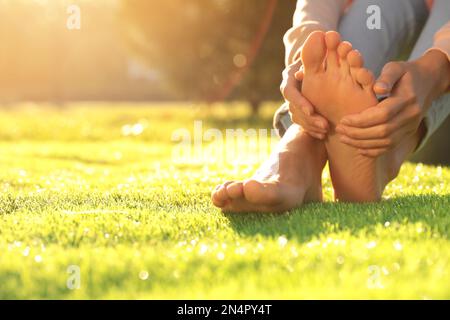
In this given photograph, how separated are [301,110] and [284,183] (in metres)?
0.27

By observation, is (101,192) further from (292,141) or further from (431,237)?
(431,237)

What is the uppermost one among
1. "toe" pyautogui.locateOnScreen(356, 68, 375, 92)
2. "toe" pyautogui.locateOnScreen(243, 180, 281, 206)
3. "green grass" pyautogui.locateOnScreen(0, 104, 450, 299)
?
"toe" pyautogui.locateOnScreen(356, 68, 375, 92)

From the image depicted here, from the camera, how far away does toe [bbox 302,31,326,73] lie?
230 cm

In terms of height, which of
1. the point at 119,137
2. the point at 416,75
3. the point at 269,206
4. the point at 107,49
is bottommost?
the point at 269,206

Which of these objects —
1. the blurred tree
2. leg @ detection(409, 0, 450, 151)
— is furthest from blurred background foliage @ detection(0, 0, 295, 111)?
leg @ detection(409, 0, 450, 151)

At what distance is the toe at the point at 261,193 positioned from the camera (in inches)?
90.3

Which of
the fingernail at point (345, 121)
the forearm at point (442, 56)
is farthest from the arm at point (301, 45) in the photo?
the forearm at point (442, 56)

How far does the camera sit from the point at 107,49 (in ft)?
136

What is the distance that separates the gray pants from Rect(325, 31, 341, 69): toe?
61 centimetres

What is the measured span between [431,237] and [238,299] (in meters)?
0.76

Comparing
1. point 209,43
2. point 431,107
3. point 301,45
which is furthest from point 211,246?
point 209,43

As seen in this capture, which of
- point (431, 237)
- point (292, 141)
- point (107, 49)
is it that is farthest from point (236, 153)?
point (107, 49)

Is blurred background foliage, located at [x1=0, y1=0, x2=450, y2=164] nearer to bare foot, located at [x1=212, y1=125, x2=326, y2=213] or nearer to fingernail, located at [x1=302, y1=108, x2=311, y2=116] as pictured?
bare foot, located at [x1=212, y1=125, x2=326, y2=213]

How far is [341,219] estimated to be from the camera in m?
Result: 2.31
